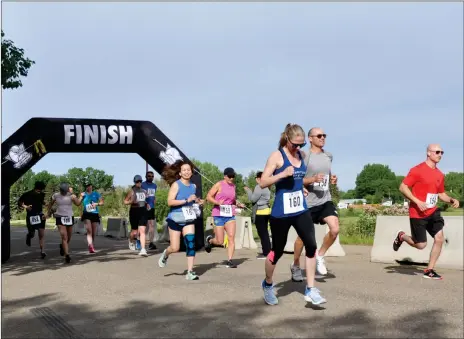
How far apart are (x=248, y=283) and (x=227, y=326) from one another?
3.00 meters

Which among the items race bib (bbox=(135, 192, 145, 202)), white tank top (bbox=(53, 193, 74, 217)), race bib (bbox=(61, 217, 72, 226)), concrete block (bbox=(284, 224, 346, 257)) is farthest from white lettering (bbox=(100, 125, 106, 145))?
concrete block (bbox=(284, 224, 346, 257))

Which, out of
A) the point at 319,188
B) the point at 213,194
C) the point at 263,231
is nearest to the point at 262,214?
the point at 263,231

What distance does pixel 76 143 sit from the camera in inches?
552

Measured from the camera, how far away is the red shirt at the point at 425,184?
340 inches

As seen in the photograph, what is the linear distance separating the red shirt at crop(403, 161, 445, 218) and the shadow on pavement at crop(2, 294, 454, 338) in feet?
8.98

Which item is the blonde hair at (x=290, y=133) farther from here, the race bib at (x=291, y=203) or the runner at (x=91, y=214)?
the runner at (x=91, y=214)

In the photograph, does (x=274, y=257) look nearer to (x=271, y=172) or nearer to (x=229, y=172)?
(x=271, y=172)

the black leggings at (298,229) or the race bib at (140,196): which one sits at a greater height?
the race bib at (140,196)

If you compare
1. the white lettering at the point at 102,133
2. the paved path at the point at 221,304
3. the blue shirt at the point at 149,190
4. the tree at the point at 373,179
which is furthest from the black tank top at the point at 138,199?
the tree at the point at 373,179

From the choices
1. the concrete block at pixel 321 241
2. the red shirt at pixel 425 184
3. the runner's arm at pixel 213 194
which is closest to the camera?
the red shirt at pixel 425 184

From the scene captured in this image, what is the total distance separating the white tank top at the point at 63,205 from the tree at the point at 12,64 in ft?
20.8

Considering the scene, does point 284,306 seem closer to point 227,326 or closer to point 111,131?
point 227,326

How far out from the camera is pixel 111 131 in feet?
47.3

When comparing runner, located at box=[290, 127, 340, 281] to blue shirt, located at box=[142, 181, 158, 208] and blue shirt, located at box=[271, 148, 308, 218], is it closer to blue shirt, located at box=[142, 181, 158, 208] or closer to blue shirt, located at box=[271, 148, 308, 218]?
blue shirt, located at box=[271, 148, 308, 218]
